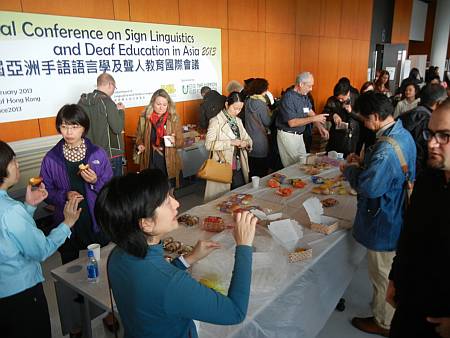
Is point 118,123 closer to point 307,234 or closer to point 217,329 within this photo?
point 307,234

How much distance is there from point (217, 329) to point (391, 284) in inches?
31.5

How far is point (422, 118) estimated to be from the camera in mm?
3250

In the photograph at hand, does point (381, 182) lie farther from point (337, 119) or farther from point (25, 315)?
point (337, 119)

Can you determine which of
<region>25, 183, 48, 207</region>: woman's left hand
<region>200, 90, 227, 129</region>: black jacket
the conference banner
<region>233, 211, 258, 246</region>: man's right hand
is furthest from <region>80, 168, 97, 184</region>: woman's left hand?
<region>200, 90, 227, 129</region>: black jacket

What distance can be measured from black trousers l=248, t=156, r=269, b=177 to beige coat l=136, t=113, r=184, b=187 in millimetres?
863

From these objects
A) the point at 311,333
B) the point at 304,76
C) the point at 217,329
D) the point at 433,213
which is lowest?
the point at 311,333

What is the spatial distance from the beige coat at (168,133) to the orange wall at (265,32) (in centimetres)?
119

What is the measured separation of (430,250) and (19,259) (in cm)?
168

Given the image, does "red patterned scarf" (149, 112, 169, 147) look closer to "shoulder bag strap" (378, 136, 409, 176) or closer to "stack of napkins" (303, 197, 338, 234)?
"stack of napkins" (303, 197, 338, 234)

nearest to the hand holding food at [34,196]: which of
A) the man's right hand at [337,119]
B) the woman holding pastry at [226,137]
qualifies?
the woman holding pastry at [226,137]

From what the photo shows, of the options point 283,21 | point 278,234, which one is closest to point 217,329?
point 278,234

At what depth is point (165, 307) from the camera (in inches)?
→ 40.8

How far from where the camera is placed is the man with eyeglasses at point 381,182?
2.03 meters

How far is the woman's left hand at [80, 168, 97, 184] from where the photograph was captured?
7.39ft
